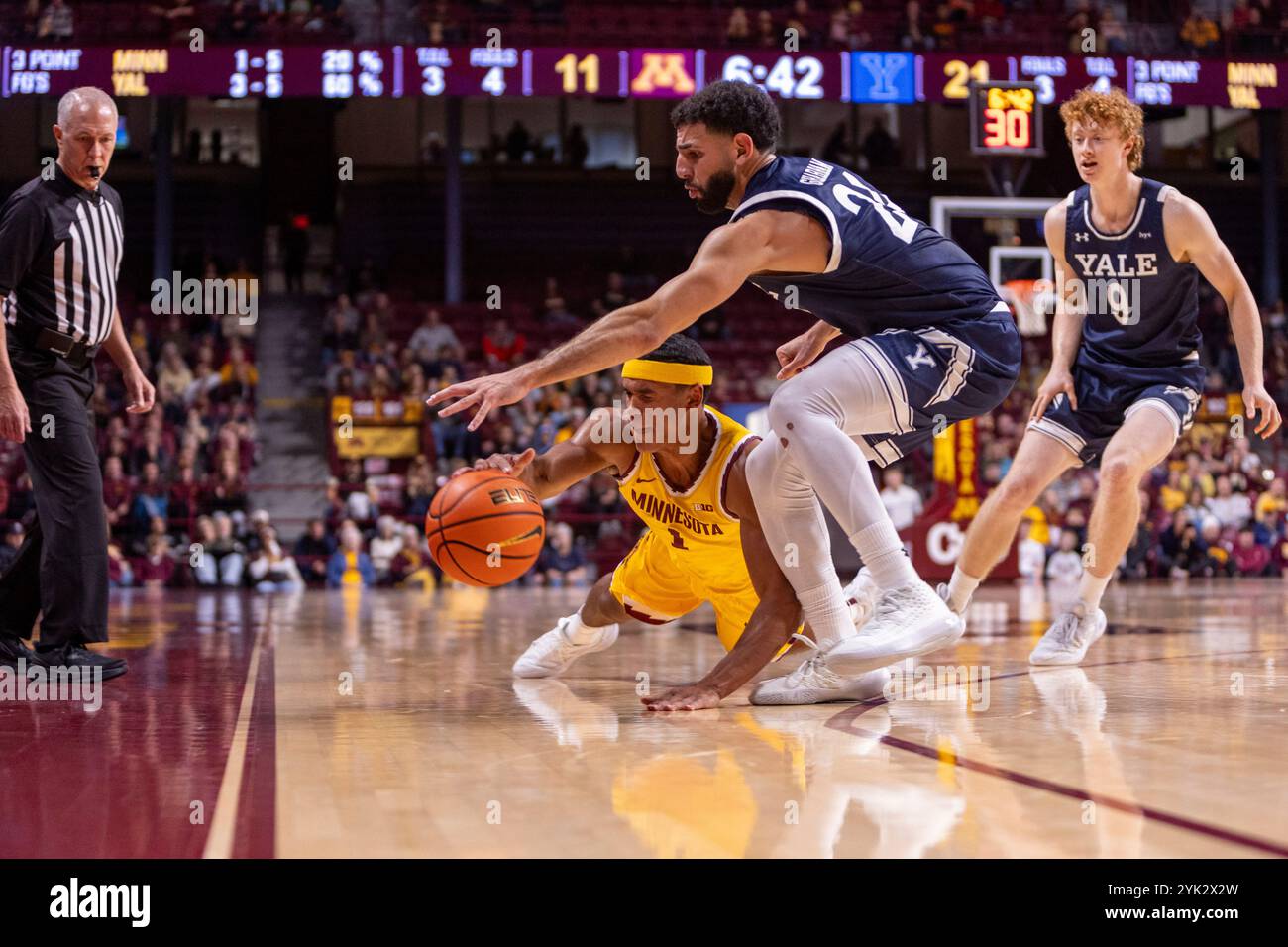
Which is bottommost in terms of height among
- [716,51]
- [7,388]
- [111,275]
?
[7,388]

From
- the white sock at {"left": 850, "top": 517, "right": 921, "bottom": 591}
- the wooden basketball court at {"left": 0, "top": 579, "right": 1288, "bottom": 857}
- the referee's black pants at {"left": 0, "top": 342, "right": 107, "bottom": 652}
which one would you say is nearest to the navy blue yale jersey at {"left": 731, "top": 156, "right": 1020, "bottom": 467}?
the white sock at {"left": 850, "top": 517, "right": 921, "bottom": 591}

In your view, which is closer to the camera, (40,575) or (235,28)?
(40,575)

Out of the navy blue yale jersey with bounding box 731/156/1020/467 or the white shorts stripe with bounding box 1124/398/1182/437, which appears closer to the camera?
the navy blue yale jersey with bounding box 731/156/1020/467

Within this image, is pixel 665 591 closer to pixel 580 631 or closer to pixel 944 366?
pixel 580 631

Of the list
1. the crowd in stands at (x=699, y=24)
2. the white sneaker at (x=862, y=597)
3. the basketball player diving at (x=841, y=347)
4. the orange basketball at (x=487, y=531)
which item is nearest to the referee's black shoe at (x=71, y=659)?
the orange basketball at (x=487, y=531)

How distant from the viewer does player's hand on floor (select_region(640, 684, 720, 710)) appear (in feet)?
11.7

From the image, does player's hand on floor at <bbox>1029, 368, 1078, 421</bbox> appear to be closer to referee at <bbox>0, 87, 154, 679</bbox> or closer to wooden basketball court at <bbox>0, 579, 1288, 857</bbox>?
wooden basketball court at <bbox>0, 579, 1288, 857</bbox>

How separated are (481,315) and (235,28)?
4279 mm

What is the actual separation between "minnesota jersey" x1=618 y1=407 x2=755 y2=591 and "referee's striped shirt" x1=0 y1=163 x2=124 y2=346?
1.89 meters

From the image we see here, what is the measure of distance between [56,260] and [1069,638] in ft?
11.9

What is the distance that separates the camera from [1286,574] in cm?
1248

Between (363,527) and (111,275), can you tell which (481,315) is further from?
(111,275)

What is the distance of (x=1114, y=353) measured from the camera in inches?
193
